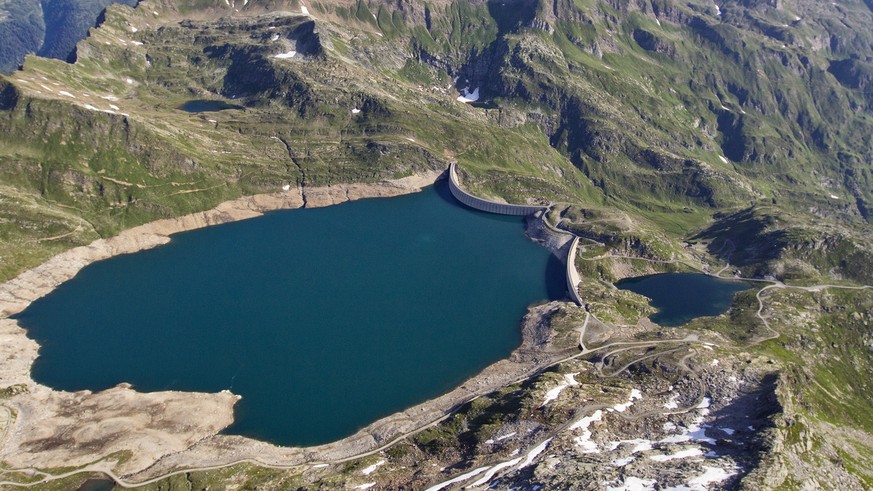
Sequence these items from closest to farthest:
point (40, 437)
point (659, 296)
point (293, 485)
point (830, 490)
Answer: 1. point (830, 490)
2. point (293, 485)
3. point (40, 437)
4. point (659, 296)

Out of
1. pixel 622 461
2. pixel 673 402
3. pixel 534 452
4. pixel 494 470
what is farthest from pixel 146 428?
pixel 673 402

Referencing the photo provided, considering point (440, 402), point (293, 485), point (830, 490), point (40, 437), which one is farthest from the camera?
point (440, 402)

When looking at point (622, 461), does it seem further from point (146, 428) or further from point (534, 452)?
point (146, 428)

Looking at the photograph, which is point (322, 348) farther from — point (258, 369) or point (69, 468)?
point (69, 468)

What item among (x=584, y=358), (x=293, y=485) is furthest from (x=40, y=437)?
(x=584, y=358)

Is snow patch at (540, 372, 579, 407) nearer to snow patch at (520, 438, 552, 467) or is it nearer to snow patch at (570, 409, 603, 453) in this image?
snow patch at (570, 409, 603, 453)

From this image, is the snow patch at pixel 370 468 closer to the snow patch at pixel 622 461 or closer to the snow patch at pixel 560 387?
the snow patch at pixel 560 387

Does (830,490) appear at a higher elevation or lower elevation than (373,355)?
higher

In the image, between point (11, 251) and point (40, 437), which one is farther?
point (11, 251)

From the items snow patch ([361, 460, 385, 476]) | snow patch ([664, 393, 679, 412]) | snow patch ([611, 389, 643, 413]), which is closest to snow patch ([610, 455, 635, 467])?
snow patch ([611, 389, 643, 413])
